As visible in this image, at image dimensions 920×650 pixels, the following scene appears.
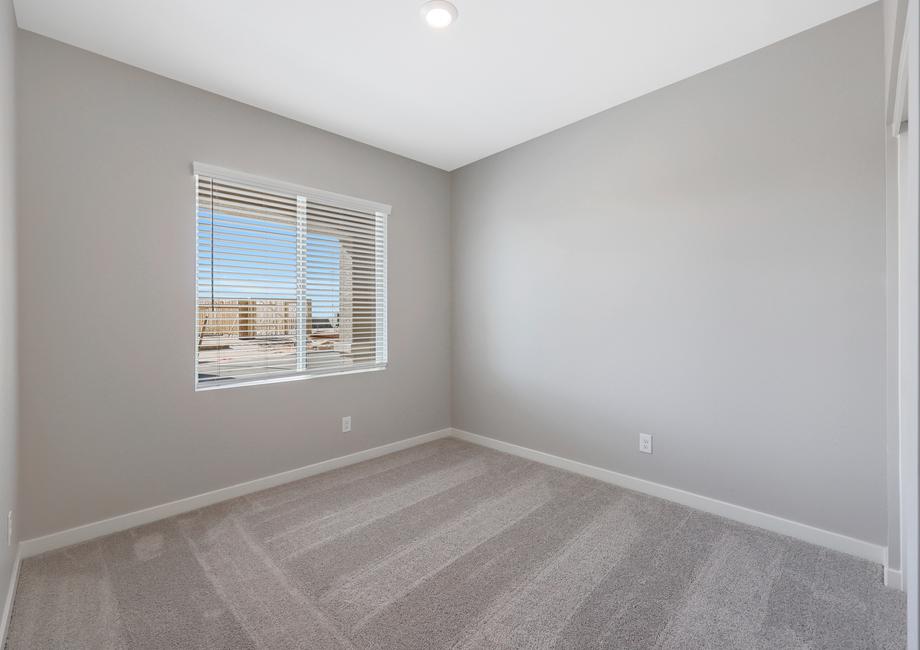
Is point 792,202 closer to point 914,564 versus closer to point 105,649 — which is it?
point 914,564

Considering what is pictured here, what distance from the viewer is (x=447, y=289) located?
13.8ft

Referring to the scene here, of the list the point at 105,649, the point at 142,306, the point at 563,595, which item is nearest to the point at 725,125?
the point at 563,595

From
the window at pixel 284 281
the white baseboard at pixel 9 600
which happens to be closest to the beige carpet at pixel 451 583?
the white baseboard at pixel 9 600

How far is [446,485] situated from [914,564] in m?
2.56

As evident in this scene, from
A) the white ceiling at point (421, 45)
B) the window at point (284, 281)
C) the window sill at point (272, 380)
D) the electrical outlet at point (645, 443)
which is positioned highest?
the white ceiling at point (421, 45)

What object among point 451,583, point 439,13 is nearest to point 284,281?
point 439,13

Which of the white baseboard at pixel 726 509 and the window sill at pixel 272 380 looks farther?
the window sill at pixel 272 380

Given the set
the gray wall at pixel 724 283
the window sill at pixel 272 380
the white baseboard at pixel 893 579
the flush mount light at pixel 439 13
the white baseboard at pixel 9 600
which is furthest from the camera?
the window sill at pixel 272 380

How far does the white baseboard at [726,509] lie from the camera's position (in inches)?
83.4

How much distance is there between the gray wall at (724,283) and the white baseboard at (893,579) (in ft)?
0.68

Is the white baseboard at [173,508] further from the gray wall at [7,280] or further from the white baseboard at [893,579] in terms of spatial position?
the white baseboard at [893,579]

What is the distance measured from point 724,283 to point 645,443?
1.14 m

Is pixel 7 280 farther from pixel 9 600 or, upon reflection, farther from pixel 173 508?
pixel 173 508

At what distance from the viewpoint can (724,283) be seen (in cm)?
250
